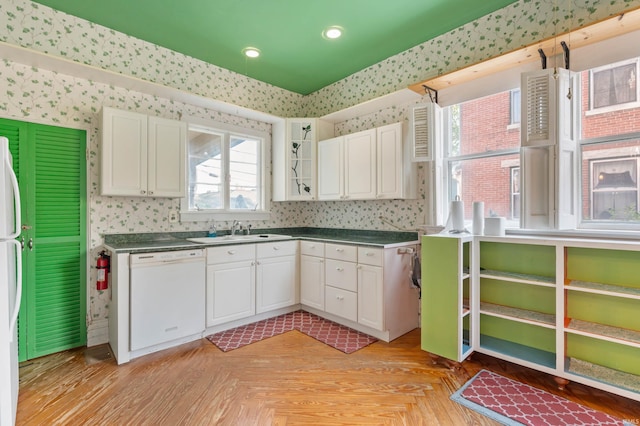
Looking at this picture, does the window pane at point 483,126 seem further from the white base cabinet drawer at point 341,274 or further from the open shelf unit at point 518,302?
the white base cabinet drawer at point 341,274

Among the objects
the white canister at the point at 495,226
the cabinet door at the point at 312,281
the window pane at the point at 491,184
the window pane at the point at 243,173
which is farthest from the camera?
the window pane at the point at 243,173

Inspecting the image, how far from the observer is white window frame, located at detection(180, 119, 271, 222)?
11.5 feet

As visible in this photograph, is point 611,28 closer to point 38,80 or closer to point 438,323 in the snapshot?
point 438,323

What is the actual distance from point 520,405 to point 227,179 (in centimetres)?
347

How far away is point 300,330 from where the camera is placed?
3182mm

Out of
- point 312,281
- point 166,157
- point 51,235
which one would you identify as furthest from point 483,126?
point 51,235

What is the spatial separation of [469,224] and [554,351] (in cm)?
116

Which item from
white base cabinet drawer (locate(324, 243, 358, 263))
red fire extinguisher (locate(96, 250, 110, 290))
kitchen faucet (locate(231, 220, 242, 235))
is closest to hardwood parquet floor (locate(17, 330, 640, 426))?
red fire extinguisher (locate(96, 250, 110, 290))

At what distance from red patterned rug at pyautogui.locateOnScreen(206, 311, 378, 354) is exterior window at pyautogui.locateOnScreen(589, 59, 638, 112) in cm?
266

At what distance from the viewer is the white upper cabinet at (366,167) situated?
316 cm

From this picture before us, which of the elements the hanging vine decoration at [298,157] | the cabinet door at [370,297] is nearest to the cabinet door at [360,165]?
the hanging vine decoration at [298,157]

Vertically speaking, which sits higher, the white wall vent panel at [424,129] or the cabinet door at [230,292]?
the white wall vent panel at [424,129]

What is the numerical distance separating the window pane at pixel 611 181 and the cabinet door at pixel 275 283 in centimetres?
277

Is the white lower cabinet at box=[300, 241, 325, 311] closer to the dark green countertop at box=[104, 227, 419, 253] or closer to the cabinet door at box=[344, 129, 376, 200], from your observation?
the dark green countertop at box=[104, 227, 419, 253]
